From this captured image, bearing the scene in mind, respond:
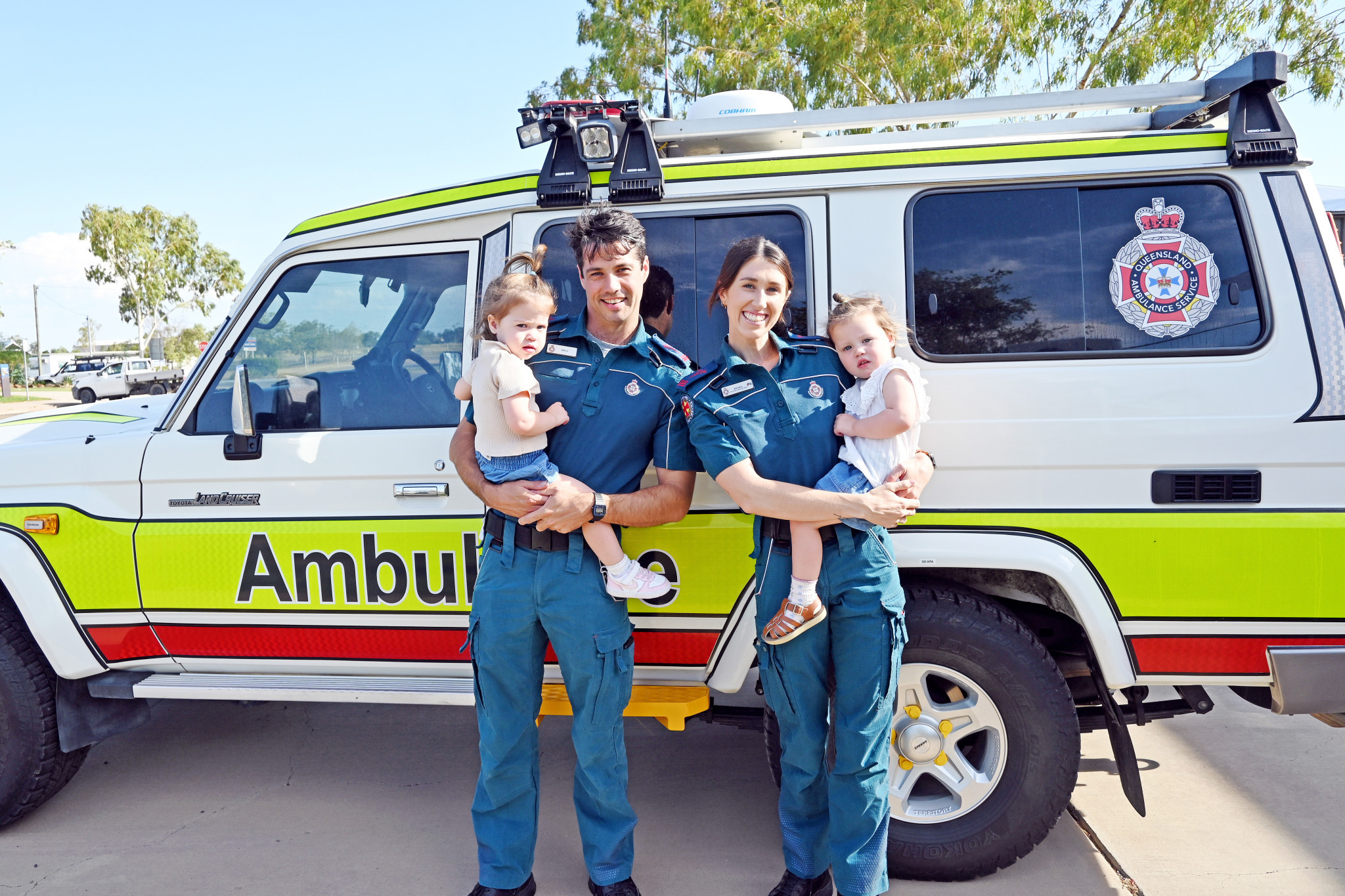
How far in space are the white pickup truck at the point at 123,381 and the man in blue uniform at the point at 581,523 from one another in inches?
1331

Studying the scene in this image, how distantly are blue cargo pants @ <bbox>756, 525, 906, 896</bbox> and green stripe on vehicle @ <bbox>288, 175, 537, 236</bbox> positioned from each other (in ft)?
Answer: 4.79

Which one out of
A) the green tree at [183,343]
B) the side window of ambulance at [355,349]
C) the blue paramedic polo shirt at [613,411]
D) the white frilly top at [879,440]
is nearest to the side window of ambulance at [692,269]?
the blue paramedic polo shirt at [613,411]

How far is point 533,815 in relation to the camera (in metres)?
2.69

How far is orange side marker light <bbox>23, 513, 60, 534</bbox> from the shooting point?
3041 mm

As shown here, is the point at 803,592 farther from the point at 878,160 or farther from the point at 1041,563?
the point at 878,160

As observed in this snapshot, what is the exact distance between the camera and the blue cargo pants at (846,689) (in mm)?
2416

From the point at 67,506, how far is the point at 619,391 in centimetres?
205

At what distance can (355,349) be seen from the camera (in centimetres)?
310

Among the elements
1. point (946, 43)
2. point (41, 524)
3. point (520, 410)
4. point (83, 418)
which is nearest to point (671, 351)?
point (520, 410)

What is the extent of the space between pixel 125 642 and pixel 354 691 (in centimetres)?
89

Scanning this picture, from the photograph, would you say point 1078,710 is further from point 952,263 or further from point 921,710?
point 952,263

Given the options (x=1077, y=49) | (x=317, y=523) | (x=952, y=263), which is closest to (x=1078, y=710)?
(x=952, y=263)

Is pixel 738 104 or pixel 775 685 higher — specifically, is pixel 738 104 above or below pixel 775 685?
above

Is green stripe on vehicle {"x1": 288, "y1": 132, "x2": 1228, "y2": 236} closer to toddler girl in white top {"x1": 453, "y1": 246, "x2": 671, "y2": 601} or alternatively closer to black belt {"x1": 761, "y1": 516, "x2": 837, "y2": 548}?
toddler girl in white top {"x1": 453, "y1": 246, "x2": 671, "y2": 601}
